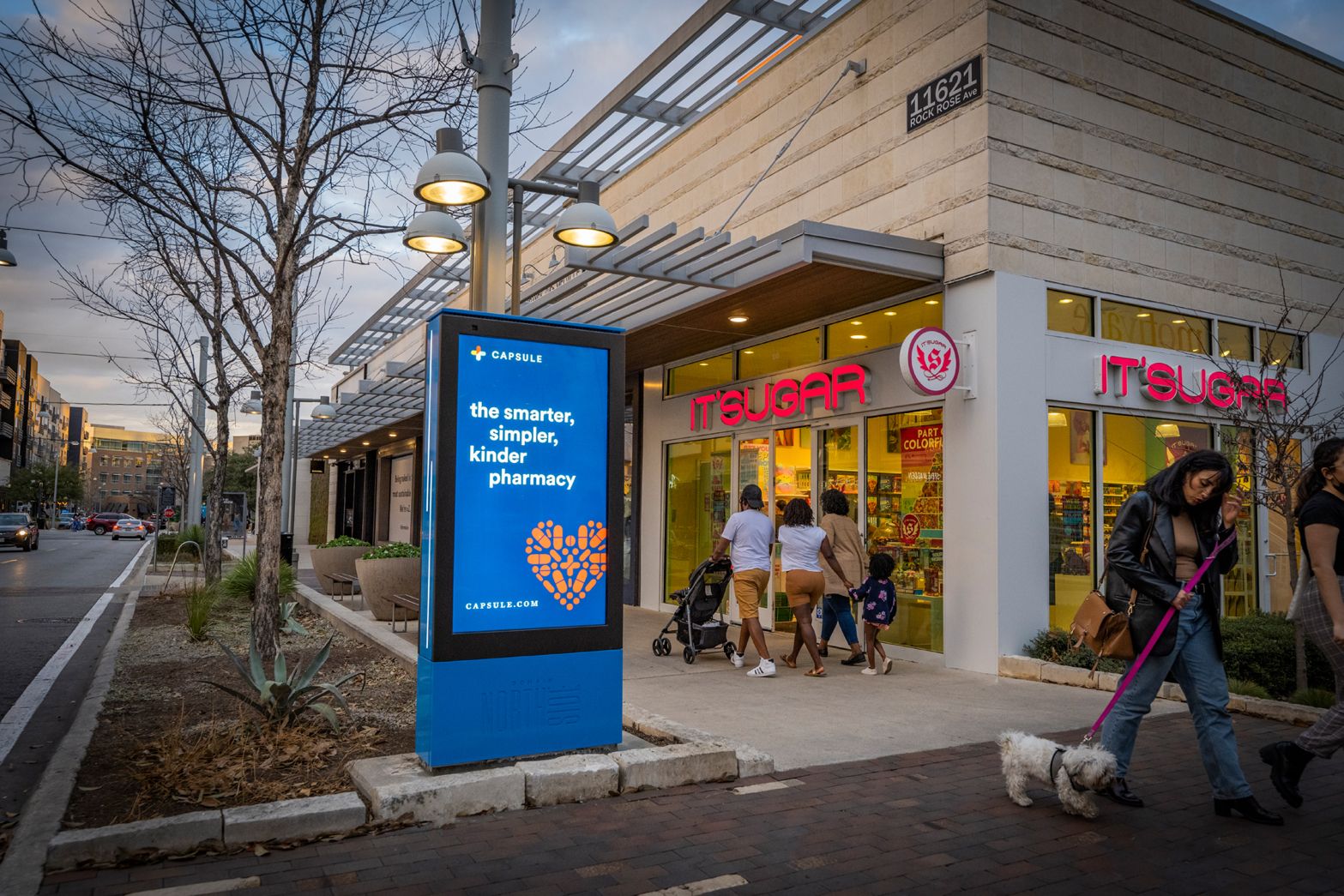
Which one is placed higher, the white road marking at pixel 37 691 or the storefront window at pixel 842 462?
the storefront window at pixel 842 462

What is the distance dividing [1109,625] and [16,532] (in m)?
41.1

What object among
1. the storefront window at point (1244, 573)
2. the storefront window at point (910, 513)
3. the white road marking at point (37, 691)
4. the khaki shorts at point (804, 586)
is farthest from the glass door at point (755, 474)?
the white road marking at point (37, 691)

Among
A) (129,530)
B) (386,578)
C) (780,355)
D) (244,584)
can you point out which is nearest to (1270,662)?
(780,355)

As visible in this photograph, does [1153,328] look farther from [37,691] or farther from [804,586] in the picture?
[37,691]

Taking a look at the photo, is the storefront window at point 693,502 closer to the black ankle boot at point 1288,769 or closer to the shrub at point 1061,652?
the shrub at point 1061,652

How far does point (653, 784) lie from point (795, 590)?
4.07 meters

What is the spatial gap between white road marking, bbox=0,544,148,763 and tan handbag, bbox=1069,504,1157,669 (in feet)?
22.1

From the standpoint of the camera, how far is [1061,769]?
4672 mm

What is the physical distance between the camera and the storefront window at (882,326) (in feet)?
33.7

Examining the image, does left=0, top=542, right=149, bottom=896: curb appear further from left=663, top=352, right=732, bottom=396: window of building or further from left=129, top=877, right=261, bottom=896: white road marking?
left=663, top=352, right=732, bottom=396: window of building

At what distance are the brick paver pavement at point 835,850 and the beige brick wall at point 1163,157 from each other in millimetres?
5998

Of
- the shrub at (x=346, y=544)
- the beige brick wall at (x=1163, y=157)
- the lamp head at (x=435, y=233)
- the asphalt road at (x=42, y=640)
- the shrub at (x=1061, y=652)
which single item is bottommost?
the asphalt road at (x=42, y=640)

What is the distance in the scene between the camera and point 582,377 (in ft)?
18.5

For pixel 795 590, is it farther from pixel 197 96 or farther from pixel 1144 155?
pixel 197 96
